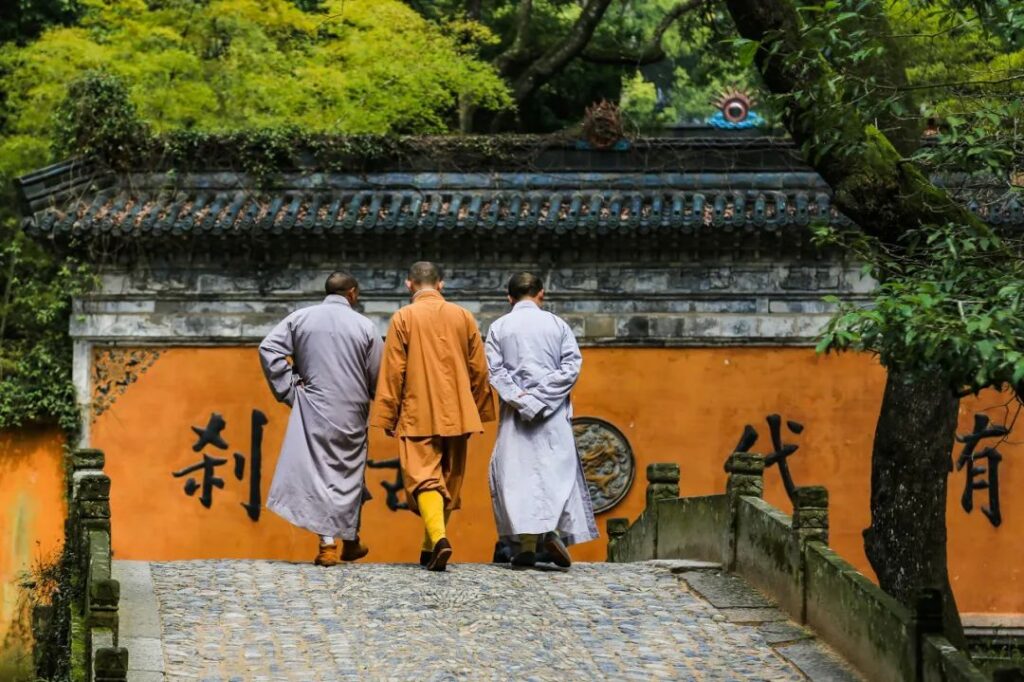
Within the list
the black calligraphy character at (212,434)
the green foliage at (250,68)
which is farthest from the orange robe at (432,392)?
the green foliage at (250,68)

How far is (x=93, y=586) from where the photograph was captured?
870 cm

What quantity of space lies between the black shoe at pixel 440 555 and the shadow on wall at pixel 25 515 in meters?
6.71

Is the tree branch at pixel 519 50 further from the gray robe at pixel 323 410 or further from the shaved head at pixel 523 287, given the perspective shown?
the gray robe at pixel 323 410

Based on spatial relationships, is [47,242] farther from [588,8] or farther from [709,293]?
[588,8]

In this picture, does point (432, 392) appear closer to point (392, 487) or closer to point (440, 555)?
point (440, 555)

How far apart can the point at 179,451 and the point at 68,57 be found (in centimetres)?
512

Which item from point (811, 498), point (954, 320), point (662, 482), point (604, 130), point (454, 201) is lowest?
point (662, 482)

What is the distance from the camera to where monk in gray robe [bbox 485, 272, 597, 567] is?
1122 cm

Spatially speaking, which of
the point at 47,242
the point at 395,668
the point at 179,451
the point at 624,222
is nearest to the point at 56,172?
the point at 47,242

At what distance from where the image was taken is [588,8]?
2342cm

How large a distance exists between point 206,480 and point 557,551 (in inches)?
264

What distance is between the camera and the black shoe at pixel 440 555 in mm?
10875

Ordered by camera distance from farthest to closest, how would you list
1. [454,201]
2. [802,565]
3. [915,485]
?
[454,201] → [915,485] → [802,565]

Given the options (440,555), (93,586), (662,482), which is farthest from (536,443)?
(93,586)
